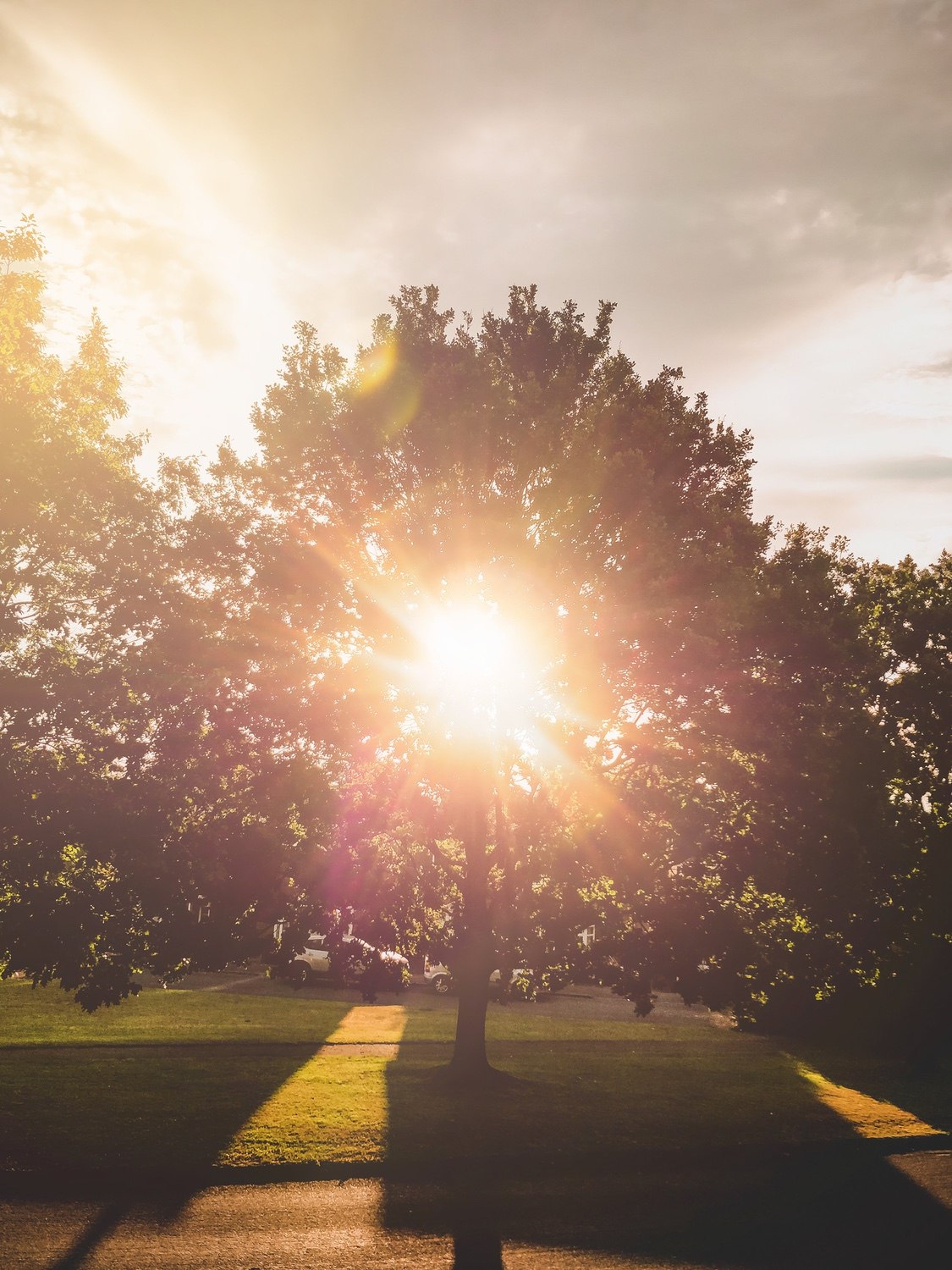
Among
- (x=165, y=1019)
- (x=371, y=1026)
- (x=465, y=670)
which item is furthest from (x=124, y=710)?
(x=371, y=1026)

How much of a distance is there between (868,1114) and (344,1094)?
9.81 meters

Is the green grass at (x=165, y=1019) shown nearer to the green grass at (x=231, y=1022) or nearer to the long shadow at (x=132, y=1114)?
the green grass at (x=231, y=1022)

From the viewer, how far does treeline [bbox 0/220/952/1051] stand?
11188mm

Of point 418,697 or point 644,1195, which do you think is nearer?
point 644,1195

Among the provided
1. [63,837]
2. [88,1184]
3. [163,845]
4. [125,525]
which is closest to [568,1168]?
[88,1184]

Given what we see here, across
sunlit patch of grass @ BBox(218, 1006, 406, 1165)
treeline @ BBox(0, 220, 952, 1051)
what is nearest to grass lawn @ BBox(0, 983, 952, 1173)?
sunlit patch of grass @ BBox(218, 1006, 406, 1165)

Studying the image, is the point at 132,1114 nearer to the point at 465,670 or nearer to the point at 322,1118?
the point at 322,1118

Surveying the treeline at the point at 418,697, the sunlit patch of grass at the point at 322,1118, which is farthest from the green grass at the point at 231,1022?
the treeline at the point at 418,697

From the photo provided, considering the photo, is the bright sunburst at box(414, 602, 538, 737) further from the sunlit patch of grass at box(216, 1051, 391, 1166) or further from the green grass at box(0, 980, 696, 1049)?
the green grass at box(0, 980, 696, 1049)

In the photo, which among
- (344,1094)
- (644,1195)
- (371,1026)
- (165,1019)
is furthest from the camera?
(371,1026)

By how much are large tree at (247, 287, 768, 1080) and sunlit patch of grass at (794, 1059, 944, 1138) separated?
20.5 feet

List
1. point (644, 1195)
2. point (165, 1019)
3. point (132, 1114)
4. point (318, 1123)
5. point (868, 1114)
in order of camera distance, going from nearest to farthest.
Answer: point (644, 1195), point (132, 1114), point (318, 1123), point (868, 1114), point (165, 1019)

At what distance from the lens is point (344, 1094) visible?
39.6 feet

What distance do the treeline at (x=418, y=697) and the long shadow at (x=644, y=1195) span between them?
3.08m
